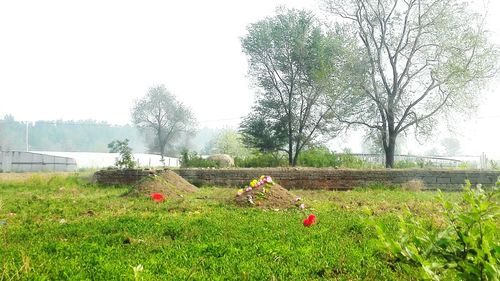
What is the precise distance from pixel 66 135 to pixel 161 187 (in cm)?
7390

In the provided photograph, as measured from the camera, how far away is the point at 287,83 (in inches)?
1107

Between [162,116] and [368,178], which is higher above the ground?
[162,116]

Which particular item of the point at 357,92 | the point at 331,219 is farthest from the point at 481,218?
the point at 357,92

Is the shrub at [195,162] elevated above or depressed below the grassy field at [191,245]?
above

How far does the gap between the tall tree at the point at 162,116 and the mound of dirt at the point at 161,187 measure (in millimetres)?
44121

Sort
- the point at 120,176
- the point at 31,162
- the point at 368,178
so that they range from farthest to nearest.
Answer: the point at 31,162
the point at 120,176
the point at 368,178

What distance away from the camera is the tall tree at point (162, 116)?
57.5 m

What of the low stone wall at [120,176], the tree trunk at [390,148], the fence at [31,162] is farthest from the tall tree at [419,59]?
the fence at [31,162]

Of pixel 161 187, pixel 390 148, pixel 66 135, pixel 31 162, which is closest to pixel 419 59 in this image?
pixel 390 148

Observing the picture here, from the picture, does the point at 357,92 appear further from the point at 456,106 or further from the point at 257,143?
the point at 257,143

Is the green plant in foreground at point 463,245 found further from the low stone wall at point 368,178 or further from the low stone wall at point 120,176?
the low stone wall at point 120,176

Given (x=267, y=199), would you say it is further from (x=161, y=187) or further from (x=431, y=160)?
(x=431, y=160)

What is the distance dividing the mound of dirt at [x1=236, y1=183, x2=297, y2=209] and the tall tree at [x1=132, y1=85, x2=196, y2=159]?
48.3 metres

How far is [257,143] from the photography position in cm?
2861
